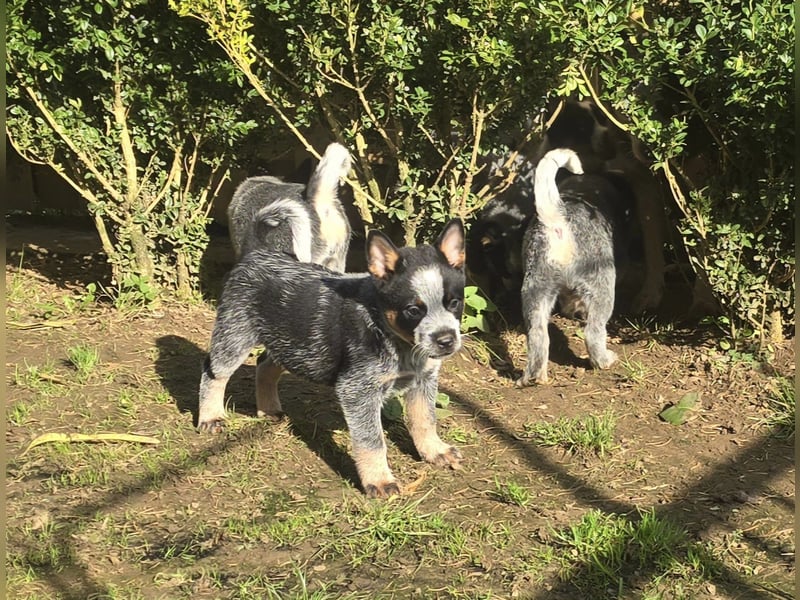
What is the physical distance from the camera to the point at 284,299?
4.83m

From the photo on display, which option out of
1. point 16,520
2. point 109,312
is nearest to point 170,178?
point 109,312

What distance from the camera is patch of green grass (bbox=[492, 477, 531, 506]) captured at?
4.40 metres

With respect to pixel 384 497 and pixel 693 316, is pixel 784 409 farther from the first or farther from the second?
pixel 384 497

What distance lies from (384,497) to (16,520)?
183 cm

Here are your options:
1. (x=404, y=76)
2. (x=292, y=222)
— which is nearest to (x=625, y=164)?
(x=404, y=76)

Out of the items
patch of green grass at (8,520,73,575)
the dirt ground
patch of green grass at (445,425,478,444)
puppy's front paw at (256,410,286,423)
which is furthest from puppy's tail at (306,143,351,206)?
patch of green grass at (8,520,73,575)

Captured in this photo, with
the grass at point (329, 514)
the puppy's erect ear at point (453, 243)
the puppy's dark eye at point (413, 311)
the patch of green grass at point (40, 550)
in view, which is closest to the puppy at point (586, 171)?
the grass at point (329, 514)

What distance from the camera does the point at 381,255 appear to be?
420cm

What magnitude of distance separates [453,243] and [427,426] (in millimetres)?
1141

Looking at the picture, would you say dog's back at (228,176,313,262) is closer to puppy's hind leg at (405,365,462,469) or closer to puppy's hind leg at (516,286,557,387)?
puppy's hind leg at (405,365,462,469)

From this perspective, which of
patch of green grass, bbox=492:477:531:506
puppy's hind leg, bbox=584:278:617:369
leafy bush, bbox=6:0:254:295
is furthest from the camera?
leafy bush, bbox=6:0:254:295

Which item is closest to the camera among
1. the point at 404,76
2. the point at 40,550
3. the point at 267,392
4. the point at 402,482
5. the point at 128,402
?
the point at 40,550

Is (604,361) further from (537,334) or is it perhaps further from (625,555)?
(625,555)

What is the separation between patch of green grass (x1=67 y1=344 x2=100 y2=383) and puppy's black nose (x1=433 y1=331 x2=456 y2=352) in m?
3.05
